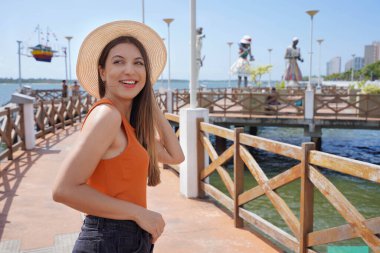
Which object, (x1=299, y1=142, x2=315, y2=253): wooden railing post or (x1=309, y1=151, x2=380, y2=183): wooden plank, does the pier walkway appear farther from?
(x1=309, y1=151, x2=380, y2=183): wooden plank

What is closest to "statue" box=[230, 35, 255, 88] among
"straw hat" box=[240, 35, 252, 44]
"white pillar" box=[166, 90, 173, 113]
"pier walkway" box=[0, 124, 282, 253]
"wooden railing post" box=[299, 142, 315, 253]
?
"straw hat" box=[240, 35, 252, 44]

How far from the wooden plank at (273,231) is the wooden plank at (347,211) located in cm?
76

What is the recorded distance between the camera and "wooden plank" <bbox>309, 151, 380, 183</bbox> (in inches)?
99.0

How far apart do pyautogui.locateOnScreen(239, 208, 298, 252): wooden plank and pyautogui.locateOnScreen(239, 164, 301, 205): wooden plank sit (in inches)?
7.2

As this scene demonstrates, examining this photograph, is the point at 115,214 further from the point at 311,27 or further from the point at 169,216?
the point at 311,27

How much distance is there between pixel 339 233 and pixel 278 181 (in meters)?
0.84

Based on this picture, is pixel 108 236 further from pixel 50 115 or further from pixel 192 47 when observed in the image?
pixel 50 115

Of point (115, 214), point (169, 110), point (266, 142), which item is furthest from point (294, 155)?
point (169, 110)

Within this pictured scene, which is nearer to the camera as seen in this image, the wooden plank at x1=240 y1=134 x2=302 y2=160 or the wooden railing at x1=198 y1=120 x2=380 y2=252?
the wooden railing at x1=198 y1=120 x2=380 y2=252

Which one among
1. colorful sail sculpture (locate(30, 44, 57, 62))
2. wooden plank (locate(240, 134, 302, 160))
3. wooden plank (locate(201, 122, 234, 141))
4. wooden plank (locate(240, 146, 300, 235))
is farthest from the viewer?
colorful sail sculpture (locate(30, 44, 57, 62))

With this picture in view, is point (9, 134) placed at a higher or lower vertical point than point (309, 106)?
lower

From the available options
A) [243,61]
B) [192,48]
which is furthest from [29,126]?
[243,61]

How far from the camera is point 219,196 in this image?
507cm

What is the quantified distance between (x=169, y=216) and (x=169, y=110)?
13.7 m
